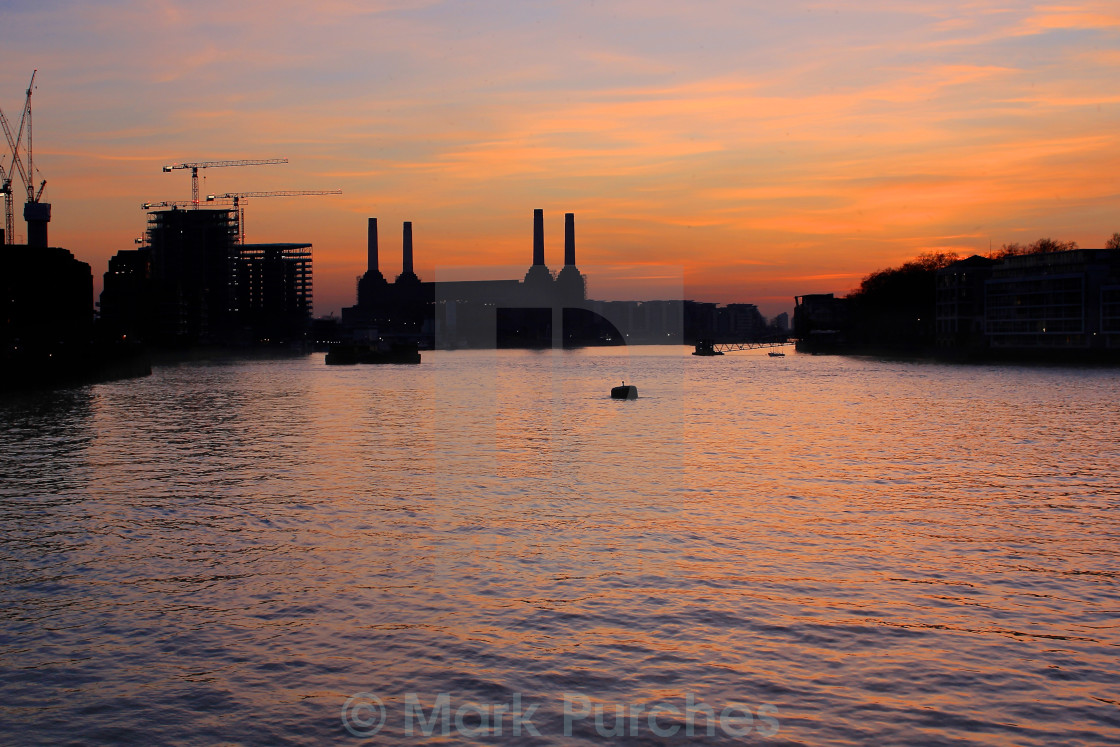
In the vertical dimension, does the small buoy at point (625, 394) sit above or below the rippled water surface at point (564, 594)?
above

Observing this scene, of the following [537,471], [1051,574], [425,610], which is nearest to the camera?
[425,610]

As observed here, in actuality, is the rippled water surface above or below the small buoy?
below

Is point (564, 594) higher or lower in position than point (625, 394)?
lower

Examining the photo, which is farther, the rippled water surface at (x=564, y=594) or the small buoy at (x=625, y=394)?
the small buoy at (x=625, y=394)

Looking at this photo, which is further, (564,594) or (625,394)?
(625,394)

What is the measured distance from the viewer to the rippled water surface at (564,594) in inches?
489

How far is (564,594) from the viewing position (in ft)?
60.3

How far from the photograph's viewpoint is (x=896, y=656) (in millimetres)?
14547

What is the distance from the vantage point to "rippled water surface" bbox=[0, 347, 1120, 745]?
1241 cm

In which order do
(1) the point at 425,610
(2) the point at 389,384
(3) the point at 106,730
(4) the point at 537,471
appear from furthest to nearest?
(2) the point at 389,384
(4) the point at 537,471
(1) the point at 425,610
(3) the point at 106,730

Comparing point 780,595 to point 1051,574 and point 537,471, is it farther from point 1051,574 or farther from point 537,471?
point 537,471

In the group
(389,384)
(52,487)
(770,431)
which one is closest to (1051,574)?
(52,487)

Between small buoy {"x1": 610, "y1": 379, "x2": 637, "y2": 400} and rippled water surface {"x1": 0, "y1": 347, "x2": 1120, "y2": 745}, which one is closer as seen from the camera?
rippled water surface {"x1": 0, "y1": 347, "x2": 1120, "y2": 745}

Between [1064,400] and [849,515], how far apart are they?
63.6m
